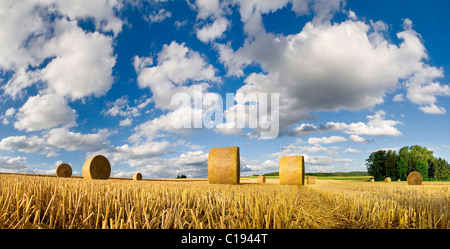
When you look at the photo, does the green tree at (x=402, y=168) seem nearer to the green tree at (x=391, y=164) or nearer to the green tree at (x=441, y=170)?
the green tree at (x=391, y=164)

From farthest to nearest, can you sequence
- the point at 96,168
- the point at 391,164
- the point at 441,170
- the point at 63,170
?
the point at 441,170, the point at 391,164, the point at 63,170, the point at 96,168

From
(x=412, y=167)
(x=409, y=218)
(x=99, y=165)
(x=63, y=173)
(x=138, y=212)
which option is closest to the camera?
(x=138, y=212)

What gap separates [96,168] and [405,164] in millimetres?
64397

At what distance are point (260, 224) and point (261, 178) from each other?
2533 cm

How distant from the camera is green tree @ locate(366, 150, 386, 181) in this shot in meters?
57.4

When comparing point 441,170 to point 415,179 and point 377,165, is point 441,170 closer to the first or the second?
point 377,165

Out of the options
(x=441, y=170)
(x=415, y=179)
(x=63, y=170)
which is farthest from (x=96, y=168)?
(x=441, y=170)

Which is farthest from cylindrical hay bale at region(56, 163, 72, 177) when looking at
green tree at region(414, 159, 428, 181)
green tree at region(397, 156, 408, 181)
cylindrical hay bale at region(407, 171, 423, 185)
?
green tree at region(414, 159, 428, 181)

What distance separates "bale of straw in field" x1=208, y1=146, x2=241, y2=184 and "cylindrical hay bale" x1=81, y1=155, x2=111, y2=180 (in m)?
9.38

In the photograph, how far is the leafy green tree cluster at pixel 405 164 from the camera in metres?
57.3

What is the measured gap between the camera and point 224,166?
13.0m
